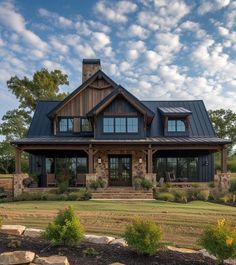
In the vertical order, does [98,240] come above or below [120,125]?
below

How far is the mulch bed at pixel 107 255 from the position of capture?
20.0ft

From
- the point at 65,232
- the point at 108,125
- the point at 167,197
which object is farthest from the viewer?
the point at 108,125

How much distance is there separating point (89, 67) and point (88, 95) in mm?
3805

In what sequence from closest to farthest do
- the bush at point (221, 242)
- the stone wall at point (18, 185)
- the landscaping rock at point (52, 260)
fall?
the landscaping rock at point (52, 260)
the bush at point (221, 242)
the stone wall at point (18, 185)

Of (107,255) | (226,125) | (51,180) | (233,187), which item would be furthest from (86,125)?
(226,125)

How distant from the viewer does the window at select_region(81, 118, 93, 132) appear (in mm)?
23391

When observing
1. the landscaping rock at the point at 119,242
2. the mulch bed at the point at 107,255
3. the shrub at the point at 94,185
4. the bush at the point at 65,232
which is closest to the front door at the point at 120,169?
the shrub at the point at 94,185

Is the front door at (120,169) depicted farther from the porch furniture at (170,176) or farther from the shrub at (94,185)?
the shrub at (94,185)

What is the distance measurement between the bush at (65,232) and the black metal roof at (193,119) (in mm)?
17073

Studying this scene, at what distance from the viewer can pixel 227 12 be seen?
14773 millimetres

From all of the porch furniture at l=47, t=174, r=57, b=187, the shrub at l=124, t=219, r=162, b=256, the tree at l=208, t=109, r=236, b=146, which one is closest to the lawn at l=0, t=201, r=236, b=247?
the shrub at l=124, t=219, r=162, b=256

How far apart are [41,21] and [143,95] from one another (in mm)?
19811

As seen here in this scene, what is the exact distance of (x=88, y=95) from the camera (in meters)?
23.8

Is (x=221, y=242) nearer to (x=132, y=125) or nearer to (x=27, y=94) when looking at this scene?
(x=132, y=125)
